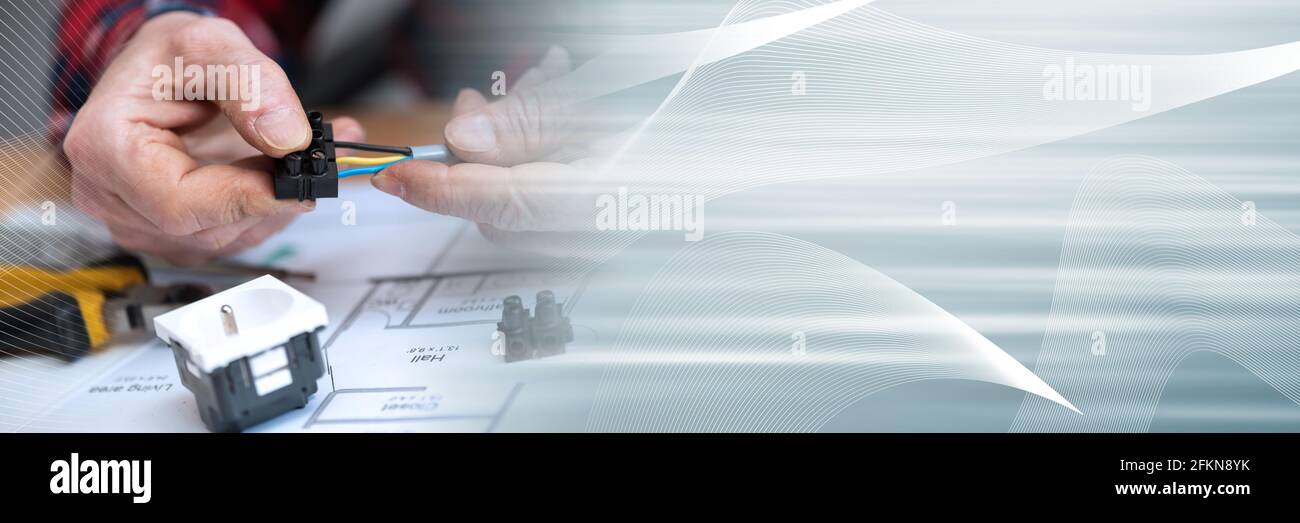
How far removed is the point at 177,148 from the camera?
75cm

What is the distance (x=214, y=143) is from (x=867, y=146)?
0.62 meters

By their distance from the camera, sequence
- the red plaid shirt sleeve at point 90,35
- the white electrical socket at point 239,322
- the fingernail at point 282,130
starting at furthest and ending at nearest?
the red plaid shirt sleeve at point 90,35
the fingernail at point 282,130
the white electrical socket at point 239,322

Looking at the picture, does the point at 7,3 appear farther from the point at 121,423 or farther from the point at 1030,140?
the point at 1030,140

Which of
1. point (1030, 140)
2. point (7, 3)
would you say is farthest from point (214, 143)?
point (1030, 140)

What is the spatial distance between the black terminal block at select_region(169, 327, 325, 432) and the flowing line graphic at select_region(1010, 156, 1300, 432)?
485 mm

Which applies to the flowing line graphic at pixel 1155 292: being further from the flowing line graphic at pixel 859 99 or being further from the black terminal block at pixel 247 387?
the black terminal block at pixel 247 387

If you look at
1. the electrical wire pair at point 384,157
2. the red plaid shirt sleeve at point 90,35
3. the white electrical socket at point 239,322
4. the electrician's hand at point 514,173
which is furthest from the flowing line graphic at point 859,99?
the red plaid shirt sleeve at point 90,35

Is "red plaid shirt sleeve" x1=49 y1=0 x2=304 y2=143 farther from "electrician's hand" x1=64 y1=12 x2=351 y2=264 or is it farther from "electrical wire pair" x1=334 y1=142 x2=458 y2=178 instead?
"electrical wire pair" x1=334 y1=142 x2=458 y2=178

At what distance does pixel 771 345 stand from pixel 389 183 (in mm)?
322

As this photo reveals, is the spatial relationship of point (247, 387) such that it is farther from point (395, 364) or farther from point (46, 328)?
point (46, 328)

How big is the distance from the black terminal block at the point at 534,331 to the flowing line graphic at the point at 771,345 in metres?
0.05

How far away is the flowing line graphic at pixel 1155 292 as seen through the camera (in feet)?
2.04

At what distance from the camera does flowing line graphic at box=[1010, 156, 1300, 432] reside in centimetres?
62

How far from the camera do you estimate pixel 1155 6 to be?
→ 68cm
